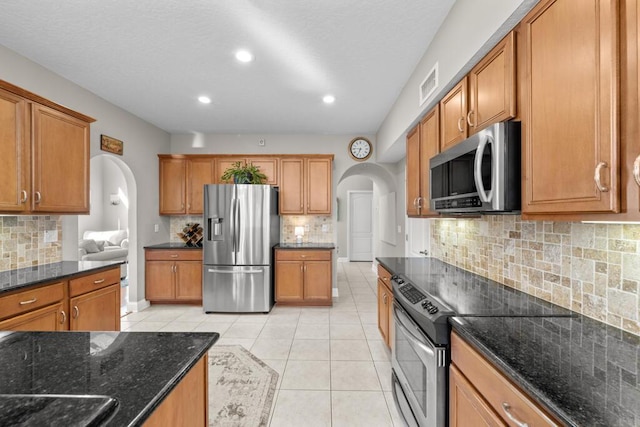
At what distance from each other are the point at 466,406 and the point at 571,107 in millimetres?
1230

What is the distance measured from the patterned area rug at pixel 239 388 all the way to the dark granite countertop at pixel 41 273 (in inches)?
54.4

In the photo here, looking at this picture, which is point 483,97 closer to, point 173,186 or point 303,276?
point 303,276

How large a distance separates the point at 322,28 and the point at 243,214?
8.71ft

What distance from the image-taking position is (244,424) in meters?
2.01

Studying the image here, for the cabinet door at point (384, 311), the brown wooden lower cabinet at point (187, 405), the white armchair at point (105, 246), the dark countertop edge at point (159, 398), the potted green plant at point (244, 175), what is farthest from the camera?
the white armchair at point (105, 246)

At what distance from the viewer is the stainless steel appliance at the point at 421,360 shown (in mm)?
1450

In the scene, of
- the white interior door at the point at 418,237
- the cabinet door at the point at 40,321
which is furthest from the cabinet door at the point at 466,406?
the cabinet door at the point at 40,321

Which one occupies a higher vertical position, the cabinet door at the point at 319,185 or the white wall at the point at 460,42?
the white wall at the point at 460,42

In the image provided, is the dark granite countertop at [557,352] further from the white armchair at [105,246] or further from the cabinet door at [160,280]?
the white armchair at [105,246]

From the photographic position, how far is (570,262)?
1.49 m

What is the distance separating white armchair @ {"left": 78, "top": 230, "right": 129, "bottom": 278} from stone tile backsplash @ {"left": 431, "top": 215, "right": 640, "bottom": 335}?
5.60 meters

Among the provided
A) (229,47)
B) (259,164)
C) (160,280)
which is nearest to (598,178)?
(229,47)

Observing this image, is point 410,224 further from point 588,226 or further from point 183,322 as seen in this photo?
point 183,322

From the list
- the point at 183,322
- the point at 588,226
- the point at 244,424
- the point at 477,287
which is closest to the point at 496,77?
the point at 588,226
